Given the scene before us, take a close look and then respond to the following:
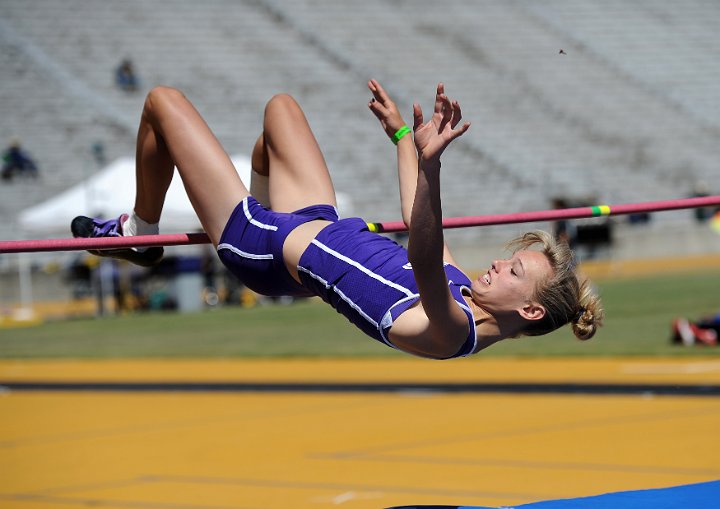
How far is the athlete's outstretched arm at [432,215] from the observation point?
3576 millimetres

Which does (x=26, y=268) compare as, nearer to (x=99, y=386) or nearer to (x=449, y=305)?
(x=99, y=386)

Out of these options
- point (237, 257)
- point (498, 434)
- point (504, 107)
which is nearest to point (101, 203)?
point (498, 434)

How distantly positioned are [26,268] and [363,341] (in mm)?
12008

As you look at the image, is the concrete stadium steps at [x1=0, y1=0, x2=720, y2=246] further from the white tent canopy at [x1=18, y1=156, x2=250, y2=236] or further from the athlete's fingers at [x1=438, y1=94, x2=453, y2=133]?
the athlete's fingers at [x1=438, y1=94, x2=453, y2=133]

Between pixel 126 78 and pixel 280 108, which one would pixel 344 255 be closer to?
pixel 280 108

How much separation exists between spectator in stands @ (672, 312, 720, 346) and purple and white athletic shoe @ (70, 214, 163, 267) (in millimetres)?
5966

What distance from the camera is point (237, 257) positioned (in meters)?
4.46

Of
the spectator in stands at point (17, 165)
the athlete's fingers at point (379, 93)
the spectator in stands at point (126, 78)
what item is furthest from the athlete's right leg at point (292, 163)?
the spectator in stands at point (126, 78)

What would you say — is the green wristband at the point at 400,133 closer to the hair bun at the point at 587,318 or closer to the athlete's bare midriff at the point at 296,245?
the athlete's bare midriff at the point at 296,245

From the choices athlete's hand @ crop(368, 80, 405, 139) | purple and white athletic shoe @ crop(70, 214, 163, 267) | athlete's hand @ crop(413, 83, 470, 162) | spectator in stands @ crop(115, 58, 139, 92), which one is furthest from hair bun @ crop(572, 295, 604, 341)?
spectator in stands @ crop(115, 58, 139, 92)

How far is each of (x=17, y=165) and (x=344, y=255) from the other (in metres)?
21.7

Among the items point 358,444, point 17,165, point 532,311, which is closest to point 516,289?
point 532,311

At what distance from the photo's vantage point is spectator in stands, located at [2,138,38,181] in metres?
24.7

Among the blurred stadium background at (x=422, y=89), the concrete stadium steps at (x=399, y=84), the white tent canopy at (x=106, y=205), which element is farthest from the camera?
the concrete stadium steps at (x=399, y=84)
